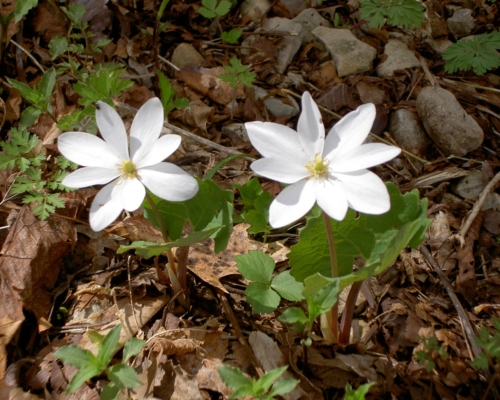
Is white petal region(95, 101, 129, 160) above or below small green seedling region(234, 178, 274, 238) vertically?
above

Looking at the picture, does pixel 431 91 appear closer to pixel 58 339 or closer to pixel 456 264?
pixel 456 264

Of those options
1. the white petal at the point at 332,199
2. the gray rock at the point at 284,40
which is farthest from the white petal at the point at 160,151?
the gray rock at the point at 284,40

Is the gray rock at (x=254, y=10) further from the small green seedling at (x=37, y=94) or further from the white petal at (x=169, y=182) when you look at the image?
the white petal at (x=169, y=182)

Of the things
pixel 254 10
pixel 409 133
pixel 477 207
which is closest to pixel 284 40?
pixel 254 10

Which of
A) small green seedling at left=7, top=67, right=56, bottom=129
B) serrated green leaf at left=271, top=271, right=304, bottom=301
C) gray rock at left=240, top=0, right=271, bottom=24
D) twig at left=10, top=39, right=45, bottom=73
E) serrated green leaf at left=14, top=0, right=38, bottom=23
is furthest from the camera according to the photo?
gray rock at left=240, top=0, right=271, bottom=24

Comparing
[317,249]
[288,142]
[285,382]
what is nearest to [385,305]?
[317,249]

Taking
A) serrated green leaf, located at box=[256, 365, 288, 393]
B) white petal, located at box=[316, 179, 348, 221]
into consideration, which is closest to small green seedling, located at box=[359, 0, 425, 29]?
white petal, located at box=[316, 179, 348, 221]

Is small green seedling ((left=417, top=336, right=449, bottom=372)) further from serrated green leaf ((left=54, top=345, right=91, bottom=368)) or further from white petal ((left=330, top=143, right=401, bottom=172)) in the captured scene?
serrated green leaf ((left=54, top=345, right=91, bottom=368))
